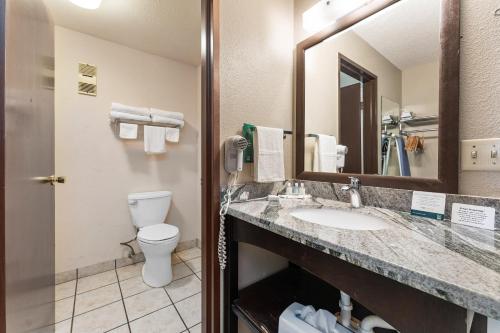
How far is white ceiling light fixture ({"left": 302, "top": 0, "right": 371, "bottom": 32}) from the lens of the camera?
3.51 ft

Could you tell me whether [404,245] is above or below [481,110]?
below

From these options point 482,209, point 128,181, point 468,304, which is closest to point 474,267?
point 468,304

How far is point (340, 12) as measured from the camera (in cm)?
110

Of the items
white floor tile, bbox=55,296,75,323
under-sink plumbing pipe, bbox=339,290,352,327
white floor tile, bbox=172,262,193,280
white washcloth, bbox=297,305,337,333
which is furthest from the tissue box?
white floor tile, bbox=55,296,75,323

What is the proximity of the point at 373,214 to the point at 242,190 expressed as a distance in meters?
0.59

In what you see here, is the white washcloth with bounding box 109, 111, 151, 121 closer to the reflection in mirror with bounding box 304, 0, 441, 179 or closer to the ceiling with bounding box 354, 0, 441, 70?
the reflection in mirror with bounding box 304, 0, 441, 179

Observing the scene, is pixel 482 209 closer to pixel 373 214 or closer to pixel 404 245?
pixel 373 214

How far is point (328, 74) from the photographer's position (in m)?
1.25

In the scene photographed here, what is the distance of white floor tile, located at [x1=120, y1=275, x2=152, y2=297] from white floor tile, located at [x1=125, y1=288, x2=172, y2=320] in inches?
2.4

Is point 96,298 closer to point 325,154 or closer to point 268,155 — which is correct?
point 268,155

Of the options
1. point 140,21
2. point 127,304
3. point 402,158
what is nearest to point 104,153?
point 140,21

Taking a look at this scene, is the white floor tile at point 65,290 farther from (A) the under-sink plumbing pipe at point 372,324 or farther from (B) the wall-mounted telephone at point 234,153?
(A) the under-sink plumbing pipe at point 372,324

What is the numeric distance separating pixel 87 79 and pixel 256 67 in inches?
65.7

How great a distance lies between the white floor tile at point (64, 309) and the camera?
1.37 m
